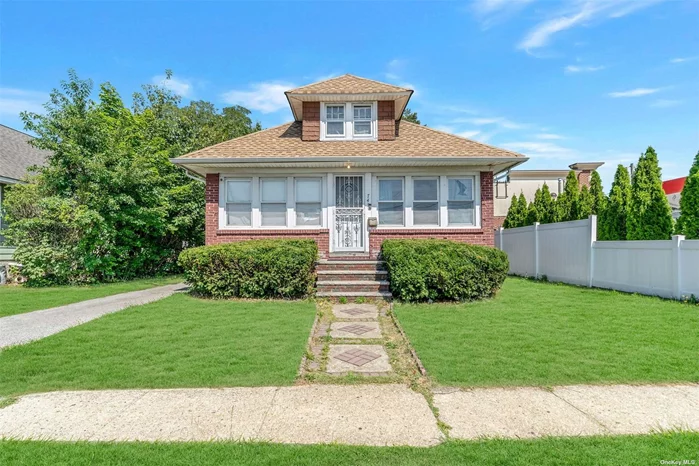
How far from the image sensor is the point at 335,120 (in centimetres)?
1132

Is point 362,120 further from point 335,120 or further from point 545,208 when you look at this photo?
point 545,208

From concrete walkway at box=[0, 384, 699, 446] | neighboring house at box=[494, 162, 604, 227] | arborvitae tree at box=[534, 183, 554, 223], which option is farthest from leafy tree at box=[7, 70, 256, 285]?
neighboring house at box=[494, 162, 604, 227]

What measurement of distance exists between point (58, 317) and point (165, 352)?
3941 millimetres

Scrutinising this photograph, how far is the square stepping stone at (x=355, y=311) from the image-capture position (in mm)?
6816

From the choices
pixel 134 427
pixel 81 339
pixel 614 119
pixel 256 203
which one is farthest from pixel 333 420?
pixel 614 119

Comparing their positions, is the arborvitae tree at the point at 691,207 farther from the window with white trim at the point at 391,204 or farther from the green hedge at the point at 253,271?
the green hedge at the point at 253,271

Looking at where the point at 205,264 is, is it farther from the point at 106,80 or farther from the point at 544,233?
the point at 106,80

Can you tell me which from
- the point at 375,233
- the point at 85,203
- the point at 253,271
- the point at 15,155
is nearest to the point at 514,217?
the point at 375,233

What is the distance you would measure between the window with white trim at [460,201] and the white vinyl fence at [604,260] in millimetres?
3088

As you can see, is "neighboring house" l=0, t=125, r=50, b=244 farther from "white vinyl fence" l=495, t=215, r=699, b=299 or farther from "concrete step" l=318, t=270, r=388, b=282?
"white vinyl fence" l=495, t=215, r=699, b=299

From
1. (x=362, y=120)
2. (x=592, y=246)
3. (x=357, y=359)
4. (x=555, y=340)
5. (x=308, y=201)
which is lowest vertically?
(x=357, y=359)

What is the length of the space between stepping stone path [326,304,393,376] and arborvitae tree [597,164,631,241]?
7.12 m

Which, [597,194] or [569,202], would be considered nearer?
[597,194]

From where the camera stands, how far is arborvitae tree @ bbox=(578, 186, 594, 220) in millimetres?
10992
